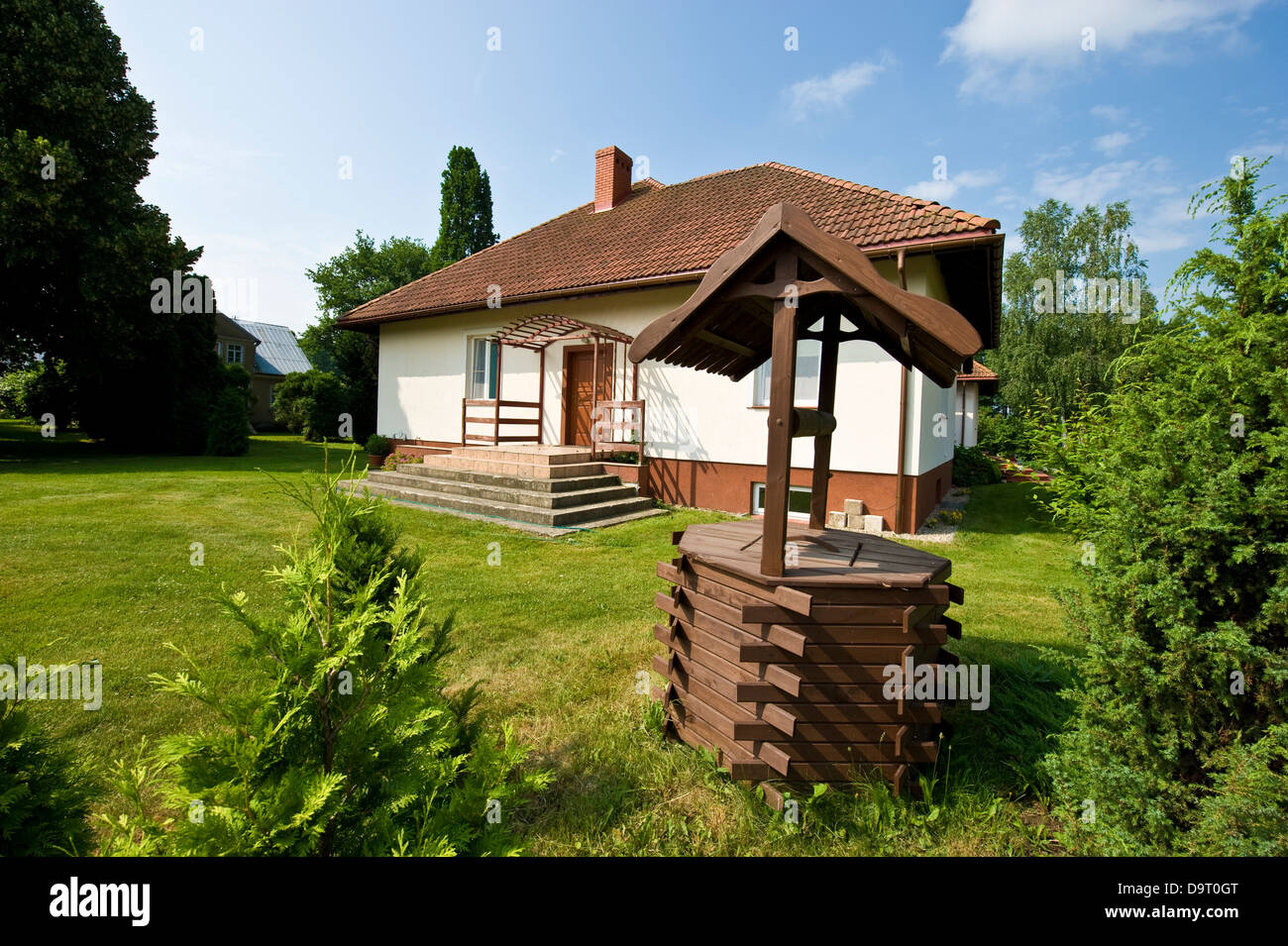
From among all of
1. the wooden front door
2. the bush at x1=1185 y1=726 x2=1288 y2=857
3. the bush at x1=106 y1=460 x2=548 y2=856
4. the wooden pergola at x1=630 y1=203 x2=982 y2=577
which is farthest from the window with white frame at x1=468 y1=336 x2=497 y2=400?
the bush at x1=1185 y1=726 x2=1288 y2=857

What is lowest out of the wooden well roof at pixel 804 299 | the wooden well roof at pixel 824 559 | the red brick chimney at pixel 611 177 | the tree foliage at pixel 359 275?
the wooden well roof at pixel 824 559

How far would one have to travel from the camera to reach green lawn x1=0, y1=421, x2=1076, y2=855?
2592mm

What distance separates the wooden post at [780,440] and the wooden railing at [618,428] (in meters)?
9.05

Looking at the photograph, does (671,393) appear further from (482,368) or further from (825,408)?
(825,408)

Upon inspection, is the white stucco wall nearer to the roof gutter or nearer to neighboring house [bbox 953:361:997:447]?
the roof gutter

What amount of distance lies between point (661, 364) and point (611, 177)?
786 centimetres

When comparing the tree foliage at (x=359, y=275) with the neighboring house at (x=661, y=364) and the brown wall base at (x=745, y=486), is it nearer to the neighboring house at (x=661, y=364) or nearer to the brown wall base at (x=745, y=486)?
the neighboring house at (x=661, y=364)

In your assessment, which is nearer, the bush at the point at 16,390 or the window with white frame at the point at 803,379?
the window with white frame at the point at 803,379

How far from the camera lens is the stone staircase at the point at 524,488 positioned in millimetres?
9508

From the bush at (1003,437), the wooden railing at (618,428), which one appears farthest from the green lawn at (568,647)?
the bush at (1003,437)

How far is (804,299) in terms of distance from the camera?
10.4ft

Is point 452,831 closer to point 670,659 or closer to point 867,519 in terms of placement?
point 670,659
